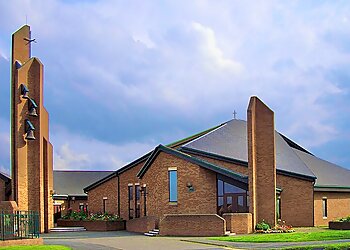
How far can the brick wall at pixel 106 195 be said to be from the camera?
4950 centimetres

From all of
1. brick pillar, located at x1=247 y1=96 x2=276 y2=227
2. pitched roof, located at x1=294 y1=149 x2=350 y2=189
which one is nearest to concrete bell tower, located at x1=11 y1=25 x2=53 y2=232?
brick pillar, located at x1=247 y1=96 x2=276 y2=227

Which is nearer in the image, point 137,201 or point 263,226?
point 263,226

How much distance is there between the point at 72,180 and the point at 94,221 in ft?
68.3

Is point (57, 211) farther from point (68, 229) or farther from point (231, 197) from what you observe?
point (231, 197)

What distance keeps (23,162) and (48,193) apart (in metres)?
3.07

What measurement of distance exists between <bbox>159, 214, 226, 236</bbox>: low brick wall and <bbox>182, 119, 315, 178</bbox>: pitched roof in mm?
7355

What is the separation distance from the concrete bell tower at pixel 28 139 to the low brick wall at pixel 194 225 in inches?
410

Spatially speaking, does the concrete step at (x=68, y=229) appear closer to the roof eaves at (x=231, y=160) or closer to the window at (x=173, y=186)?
the window at (x=173, y=186)

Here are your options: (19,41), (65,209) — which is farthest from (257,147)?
(65,209)

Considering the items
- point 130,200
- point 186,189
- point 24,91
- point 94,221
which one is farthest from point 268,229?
point 24,91

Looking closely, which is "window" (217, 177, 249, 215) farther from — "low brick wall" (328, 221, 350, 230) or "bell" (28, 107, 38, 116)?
"bell" (28, 107, 38, 116)

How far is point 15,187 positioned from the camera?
38.2m

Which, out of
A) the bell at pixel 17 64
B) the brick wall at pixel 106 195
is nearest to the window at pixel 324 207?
the brick wall at pixel 106 195

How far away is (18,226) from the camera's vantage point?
27.1 m
